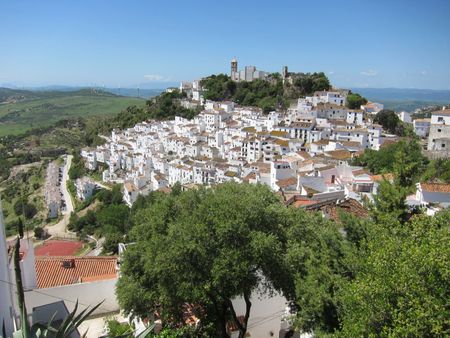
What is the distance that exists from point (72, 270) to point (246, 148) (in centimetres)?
3934

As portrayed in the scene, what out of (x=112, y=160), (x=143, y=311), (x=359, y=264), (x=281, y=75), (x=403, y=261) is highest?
(x=281, y=75)

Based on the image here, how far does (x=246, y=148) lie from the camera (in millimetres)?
51844

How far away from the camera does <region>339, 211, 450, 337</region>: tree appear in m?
5.94

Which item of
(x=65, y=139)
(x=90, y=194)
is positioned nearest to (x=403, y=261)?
(x=90, y=194)

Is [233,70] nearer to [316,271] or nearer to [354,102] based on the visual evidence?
[354,102]

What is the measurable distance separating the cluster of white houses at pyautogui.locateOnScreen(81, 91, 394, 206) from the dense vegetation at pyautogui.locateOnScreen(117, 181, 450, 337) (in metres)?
16.4

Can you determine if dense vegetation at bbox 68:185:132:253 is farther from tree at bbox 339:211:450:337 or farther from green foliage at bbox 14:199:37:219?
tree at bbox 339:211:450:337

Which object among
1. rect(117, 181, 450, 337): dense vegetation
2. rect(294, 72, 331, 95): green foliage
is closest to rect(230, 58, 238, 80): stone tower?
rect(294, 72, 331, 95): green foliage

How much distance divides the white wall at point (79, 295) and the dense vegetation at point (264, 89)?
6176 cm

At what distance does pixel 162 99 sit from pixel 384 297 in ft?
294

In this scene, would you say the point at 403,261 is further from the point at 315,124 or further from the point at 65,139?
the point at 65,139

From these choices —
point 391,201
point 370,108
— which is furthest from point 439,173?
point 370,108

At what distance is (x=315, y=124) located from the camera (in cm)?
5488

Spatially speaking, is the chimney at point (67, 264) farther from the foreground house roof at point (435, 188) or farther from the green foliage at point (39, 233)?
the green foliage at point (39, 233)
